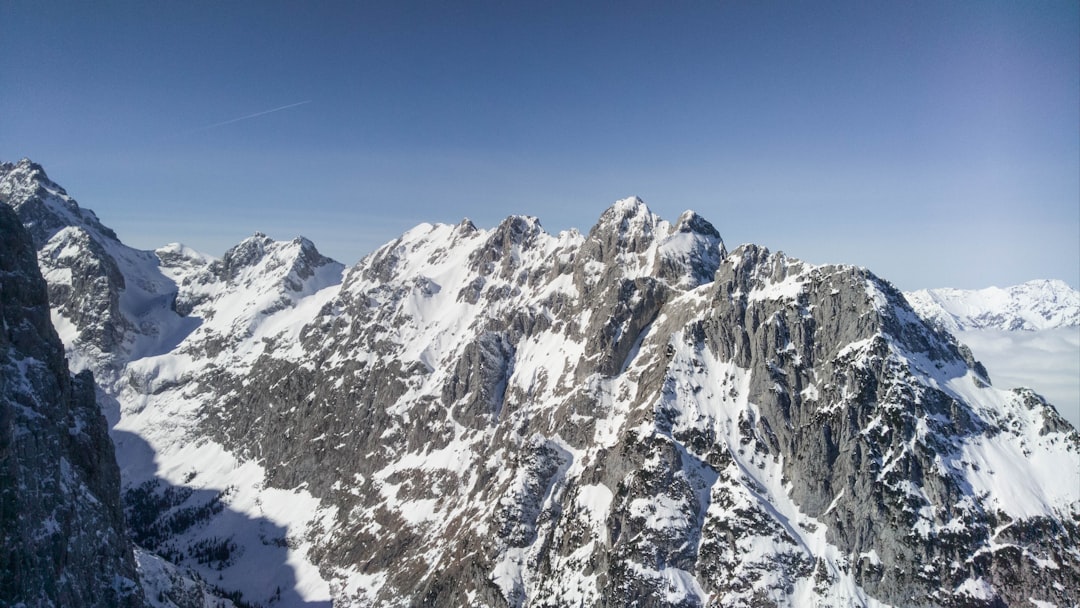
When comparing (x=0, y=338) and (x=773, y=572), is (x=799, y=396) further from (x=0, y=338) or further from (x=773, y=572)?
(x=0, y=338)

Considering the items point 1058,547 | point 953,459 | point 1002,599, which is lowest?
point 1002,599

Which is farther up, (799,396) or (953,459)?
(799,396)

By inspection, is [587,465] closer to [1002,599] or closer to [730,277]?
[730,277]

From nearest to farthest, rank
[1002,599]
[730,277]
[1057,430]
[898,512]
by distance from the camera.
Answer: [1002,599], [898,512], [1057,430], [730,277]

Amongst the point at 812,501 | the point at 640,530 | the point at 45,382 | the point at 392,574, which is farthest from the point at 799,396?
the point at 45,382

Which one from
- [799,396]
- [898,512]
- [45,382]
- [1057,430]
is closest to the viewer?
[45,382]

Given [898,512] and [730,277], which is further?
[730,277]
